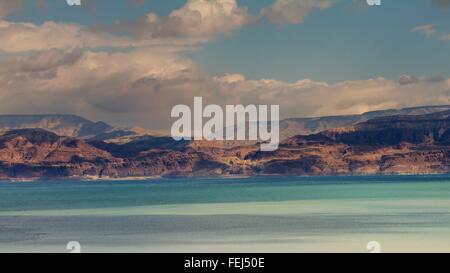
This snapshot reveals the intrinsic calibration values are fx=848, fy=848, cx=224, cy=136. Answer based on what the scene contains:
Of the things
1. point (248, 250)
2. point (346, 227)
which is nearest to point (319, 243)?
point (248, 250)

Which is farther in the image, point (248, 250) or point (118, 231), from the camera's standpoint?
point (118, 231)

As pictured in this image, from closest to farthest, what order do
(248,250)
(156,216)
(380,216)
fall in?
(248,250) → (380,216) → (156,216)

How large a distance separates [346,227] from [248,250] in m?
16.3

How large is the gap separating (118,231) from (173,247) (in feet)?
38.8

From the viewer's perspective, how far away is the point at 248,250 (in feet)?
144

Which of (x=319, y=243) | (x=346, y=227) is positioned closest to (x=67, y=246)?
(x=319, y=243)

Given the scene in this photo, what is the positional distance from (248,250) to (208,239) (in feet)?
25.5
